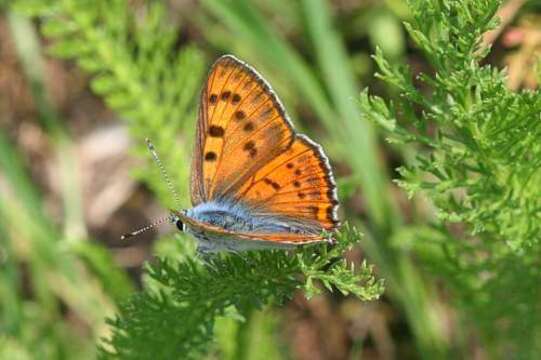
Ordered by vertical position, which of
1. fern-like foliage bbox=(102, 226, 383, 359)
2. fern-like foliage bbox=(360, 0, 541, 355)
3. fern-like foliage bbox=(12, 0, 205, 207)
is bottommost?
fern-like foliage bbox=(102, 226, 383, 359)

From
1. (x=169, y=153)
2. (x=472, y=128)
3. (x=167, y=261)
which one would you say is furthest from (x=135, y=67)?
(x=472, y=128)

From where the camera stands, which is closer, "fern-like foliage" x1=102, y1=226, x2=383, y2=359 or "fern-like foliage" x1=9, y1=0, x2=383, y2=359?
"fern-like foliage" x1=102, y1=226, x2=383, y2=359

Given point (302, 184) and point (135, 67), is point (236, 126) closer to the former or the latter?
point (302, 184)

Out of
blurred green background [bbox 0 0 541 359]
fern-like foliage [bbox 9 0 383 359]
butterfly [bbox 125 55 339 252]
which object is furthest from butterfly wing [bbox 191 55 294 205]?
blurred green background [bbox 0 0 541 359]

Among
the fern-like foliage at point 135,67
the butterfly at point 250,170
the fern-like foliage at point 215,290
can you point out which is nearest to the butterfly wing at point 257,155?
the butterfly at point 250,170

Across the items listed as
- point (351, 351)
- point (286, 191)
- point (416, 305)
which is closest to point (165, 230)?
point (351, 351)

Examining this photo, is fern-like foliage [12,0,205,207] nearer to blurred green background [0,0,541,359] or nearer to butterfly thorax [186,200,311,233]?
blurred green background [0,0,541,359]

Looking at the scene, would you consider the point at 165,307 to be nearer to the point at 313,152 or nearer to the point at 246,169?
the point at 246,169
